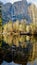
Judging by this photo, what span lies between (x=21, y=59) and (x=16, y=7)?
66 cm

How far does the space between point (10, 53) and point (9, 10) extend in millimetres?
543

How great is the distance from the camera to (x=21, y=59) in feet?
7.41

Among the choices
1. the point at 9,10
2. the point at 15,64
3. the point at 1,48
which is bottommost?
the point at 15,64

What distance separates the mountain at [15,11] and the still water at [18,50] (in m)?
0.24

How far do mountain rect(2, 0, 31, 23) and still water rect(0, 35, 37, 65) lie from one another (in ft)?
0.78

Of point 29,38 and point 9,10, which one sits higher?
point 9,10

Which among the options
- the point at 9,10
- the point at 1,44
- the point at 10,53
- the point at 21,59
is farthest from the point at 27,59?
the point at 9,10

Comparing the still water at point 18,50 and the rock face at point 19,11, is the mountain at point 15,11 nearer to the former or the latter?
the rock face at point 19,11

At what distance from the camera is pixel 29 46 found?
2252mm

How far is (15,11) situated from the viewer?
2.28 meters

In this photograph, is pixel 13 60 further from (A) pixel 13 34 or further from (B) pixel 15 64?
(A) pixel 13 34

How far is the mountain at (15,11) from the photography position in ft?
7.39

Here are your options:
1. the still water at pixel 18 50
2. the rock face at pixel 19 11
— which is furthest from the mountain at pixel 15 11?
the still water at pixel 18 50

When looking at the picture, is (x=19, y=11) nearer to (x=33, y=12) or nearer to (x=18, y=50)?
(x=33, y=12)
